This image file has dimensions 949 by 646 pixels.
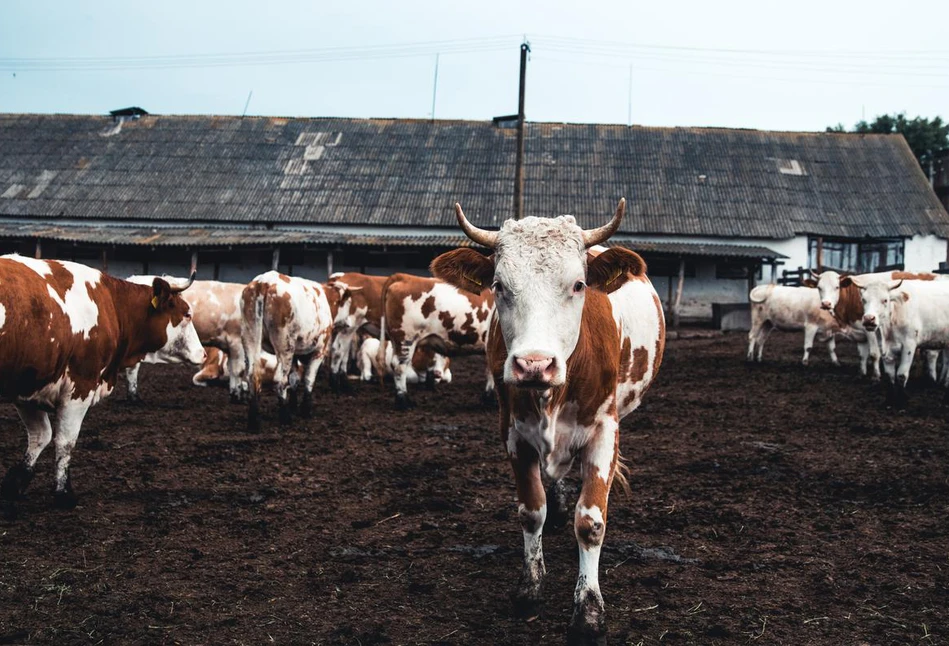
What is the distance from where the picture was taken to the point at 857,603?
12.2 feet

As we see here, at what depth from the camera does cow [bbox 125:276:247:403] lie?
1041cm

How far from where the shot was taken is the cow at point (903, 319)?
32.3 feet

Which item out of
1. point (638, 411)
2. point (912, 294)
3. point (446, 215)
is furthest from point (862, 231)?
point (638, 411)

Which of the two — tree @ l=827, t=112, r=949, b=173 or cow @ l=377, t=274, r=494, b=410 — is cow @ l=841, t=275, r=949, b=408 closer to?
cow @ l=377, t=274, r=494, b=410

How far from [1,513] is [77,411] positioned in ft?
2.49

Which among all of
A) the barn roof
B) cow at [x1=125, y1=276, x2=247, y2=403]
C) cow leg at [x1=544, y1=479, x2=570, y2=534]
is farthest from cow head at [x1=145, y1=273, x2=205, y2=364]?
the barn roof

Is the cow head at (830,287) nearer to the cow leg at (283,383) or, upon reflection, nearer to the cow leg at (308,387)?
the cow leg at (308,387)

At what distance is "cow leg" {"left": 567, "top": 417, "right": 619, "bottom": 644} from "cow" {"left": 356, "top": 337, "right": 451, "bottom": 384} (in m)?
7.74

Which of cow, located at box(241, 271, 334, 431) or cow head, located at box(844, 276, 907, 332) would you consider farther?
cow head, located at box(844, 276, 907, 332)

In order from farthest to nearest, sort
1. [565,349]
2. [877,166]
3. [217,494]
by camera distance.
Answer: [877,166], [217,494], [565,349]

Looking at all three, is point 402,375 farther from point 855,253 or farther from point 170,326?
point 855,253

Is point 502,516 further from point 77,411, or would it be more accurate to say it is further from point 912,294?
point 912,294

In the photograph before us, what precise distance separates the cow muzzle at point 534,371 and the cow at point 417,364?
8333 mm

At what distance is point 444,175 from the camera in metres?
28.2
